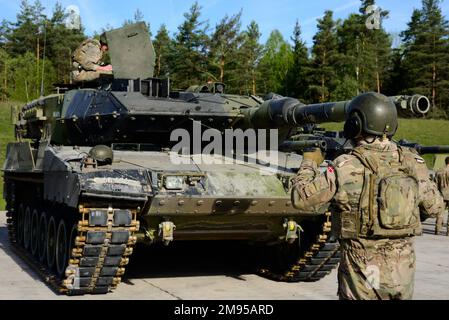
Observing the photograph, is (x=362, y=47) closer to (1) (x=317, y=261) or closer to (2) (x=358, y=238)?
(1) (x=317, y=261)

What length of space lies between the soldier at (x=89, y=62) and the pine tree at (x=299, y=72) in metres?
41.4

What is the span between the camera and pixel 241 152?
9.55 metres

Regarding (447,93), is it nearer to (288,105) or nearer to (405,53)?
(405,53)

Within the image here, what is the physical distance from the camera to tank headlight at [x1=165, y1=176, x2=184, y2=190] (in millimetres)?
7578

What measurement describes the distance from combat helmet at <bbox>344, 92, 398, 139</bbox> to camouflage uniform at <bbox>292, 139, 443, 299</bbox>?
9 cm

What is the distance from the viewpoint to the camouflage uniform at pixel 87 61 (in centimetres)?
1104

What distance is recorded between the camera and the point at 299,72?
54875 millimetres

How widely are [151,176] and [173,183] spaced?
248 mm

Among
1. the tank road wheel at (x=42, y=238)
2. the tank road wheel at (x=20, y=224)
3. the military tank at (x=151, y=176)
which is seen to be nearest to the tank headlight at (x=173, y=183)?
the military tank at (x=151, y=176)

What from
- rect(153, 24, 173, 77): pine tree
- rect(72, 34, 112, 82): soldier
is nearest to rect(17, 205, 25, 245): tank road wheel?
rect(72, 34, 112, 82): soldier

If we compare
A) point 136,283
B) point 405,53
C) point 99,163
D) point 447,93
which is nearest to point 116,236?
point 99,163

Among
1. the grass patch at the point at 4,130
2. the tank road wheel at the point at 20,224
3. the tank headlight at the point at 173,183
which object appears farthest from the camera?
the grass patch at the point at 4,130

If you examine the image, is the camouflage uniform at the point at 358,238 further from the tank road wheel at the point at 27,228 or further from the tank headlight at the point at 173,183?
the tank road wheel at the point at 27,228
